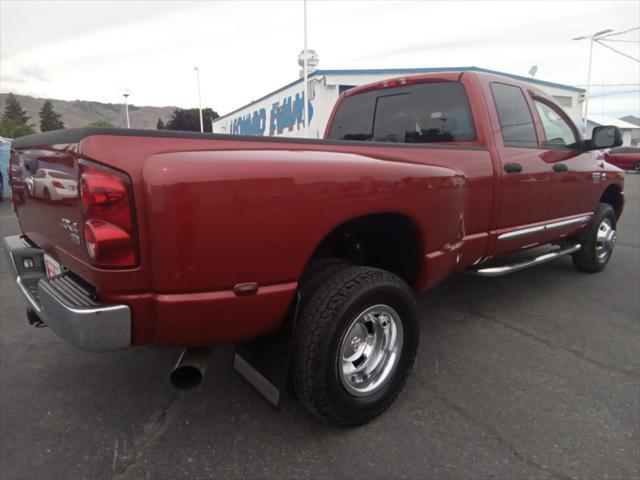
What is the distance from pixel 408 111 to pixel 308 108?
14.6 m

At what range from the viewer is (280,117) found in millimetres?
21562

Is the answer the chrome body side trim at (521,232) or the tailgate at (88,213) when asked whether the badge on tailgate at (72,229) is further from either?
the chrome body side trim at (521,232)

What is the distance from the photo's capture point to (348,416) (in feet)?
7.16

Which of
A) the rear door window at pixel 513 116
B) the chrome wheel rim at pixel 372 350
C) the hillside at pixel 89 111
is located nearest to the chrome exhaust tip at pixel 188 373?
the chrome wheel rim at pixel 372 350

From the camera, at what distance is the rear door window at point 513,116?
11.1ft

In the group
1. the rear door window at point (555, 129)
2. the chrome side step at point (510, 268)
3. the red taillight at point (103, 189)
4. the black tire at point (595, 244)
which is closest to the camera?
the red taillight at point (103, 189)

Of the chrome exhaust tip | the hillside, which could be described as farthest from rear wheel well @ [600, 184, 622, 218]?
the hillside

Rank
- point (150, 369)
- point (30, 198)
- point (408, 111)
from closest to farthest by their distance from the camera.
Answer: point (30, 198), point (150, 369), point (408, 111)

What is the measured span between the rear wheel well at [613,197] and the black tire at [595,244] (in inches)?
6.5

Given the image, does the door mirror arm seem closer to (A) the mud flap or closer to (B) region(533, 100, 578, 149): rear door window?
(B) region(533, 100, 578, 149): rear door window

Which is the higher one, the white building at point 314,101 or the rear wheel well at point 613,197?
the white building at point 314,101

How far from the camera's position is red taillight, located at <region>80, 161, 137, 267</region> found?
155 centimetres

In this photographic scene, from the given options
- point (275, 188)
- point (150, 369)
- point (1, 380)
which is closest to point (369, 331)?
point (275, 188)

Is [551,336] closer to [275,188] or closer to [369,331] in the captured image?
[369,331]
